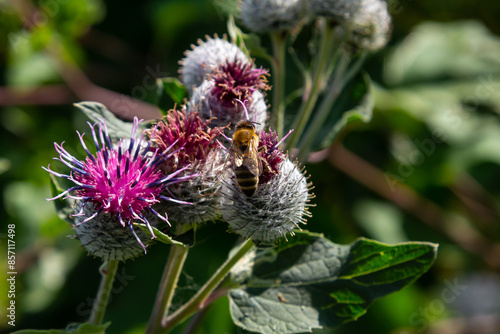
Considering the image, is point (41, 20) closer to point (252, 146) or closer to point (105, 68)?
point (105, 68)

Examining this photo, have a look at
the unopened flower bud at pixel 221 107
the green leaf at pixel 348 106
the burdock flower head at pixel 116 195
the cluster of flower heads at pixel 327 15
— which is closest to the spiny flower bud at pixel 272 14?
the cluster of flower heads at pixel 327 15

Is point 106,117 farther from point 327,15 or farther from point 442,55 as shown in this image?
point 442,55

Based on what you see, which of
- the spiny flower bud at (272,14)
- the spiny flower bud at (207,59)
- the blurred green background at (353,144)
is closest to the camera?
the spiny flower bud at (207,59)

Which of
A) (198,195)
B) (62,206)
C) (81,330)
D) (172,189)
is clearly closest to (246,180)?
(198,195)

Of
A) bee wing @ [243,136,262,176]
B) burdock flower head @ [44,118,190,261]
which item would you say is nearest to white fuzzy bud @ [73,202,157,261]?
burdock flower head @ [44,118,190,261]

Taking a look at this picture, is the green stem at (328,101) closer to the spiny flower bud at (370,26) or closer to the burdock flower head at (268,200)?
the spiny flower bud at (370,26)

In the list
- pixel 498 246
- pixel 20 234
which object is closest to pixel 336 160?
pixel 498 246
